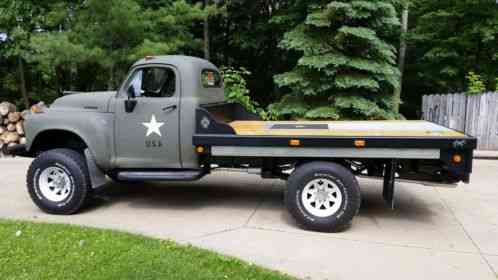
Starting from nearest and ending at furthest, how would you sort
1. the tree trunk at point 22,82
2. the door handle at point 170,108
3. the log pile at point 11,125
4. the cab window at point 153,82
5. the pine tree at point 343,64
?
the door handle at point 170,108
the cab window at point 153,82
the pine tree at point 343,64
the log pile at point 11,125
the tree trunk at point 22,82

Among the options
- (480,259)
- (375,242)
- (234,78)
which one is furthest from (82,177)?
(234,78)

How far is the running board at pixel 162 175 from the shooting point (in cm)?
516

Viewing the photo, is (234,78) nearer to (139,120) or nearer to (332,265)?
(139,120)

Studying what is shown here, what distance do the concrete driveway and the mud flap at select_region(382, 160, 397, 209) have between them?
35 centimetres

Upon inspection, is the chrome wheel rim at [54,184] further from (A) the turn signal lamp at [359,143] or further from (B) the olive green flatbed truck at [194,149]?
(A) the turn signal lamp at [359,143]

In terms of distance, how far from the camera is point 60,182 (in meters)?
5.43

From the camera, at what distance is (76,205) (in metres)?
5.28

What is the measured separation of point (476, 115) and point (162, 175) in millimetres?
8760

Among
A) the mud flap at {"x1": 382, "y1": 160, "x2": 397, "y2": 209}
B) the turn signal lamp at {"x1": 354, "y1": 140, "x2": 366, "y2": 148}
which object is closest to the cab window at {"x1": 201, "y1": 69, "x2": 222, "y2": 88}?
the turn signal lamp at {"x1": 354, "y1": 140, "x2": 366, "y2": 148}

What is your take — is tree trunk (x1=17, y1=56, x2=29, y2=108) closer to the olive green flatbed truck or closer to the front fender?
the olive green flatbed truck

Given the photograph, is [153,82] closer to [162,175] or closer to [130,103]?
[130,103]

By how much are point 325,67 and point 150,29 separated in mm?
4556

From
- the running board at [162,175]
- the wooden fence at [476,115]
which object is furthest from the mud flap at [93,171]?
the wooden fence at [476,115]

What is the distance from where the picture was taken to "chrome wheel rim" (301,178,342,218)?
15.5ft
